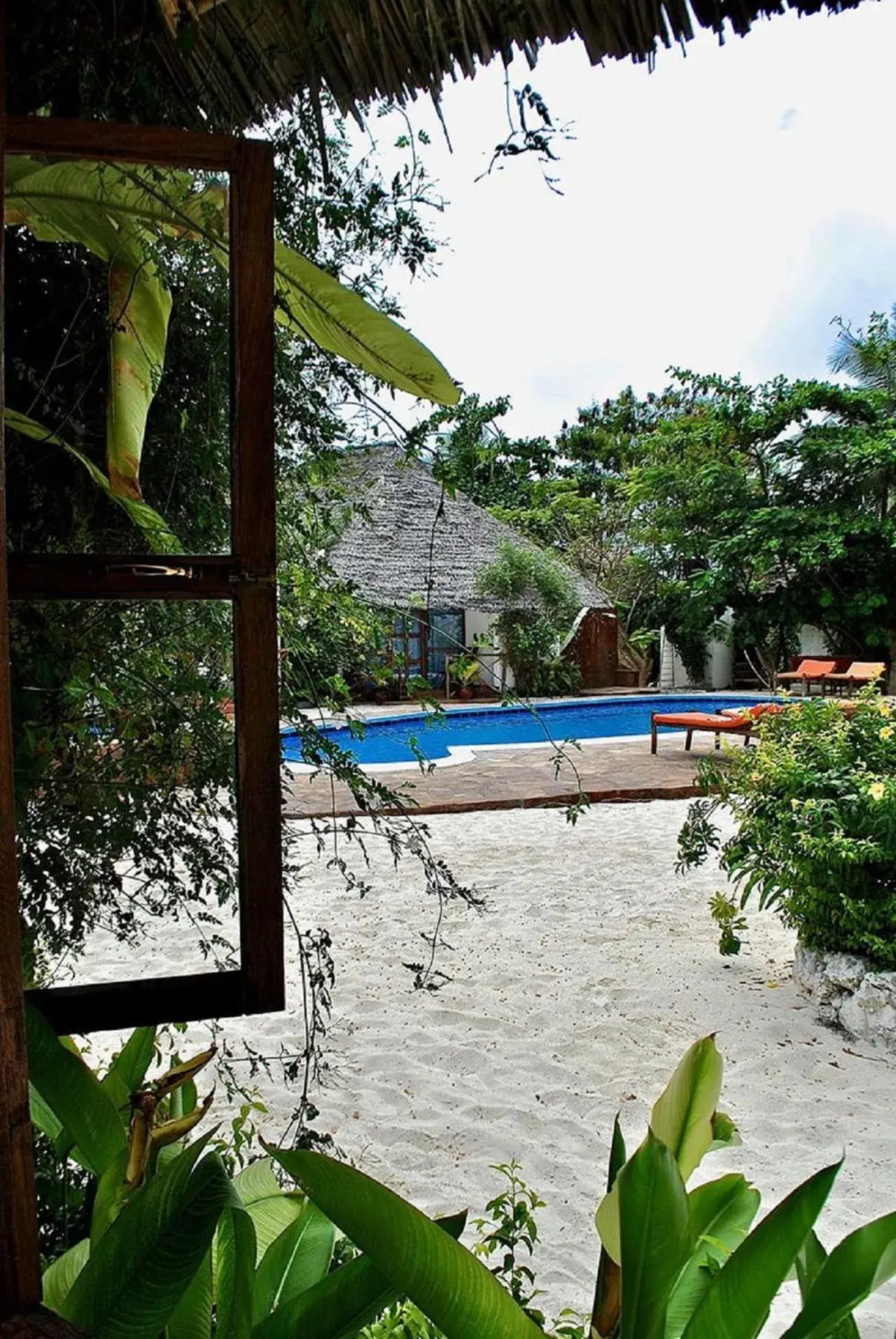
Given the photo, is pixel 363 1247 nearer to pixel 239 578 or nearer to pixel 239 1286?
pixel 239 1286

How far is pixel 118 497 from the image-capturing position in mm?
918

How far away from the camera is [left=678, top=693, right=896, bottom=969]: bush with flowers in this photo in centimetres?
308

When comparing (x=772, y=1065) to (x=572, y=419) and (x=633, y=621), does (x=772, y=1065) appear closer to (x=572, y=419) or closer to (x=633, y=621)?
(x=633, y=621)

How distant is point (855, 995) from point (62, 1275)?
2.93m

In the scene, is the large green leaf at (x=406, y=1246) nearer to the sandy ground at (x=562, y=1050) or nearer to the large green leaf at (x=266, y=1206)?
the large green leaf at (x=266, y=1206)

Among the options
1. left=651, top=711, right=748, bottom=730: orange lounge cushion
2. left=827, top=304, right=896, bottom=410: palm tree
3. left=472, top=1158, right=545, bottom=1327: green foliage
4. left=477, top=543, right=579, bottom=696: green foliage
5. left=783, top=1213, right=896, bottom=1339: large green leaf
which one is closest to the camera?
left=783, top=1213, right=896, bottom=1339: large green leaf

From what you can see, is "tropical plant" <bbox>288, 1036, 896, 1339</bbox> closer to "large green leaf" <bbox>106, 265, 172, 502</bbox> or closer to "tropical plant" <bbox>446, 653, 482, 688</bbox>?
"large green leaf" <bbox>106, 265, 172, 502</bbox>

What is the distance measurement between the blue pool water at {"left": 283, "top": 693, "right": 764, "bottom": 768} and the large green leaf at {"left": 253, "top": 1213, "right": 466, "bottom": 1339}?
5394mm

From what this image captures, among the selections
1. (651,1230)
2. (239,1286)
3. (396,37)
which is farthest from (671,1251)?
(396,37)

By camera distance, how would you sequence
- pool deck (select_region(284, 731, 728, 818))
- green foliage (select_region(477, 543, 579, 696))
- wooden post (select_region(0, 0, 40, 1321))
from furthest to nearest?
green foliage (select_region(477, 543, 579, 696))
pool deck (select_region(284, 731, 728, 818))
wooden post (select_region(0, 0, 40, 1321))

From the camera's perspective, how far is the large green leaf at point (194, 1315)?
2.55 ft

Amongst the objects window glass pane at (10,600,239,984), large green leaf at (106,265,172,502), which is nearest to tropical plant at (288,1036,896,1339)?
window glass pane at (10,600,239,984)

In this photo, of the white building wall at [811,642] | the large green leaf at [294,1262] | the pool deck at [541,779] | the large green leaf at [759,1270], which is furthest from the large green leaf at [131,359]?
the white building wall at [811,642]

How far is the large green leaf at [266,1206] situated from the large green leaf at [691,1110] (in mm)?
381
